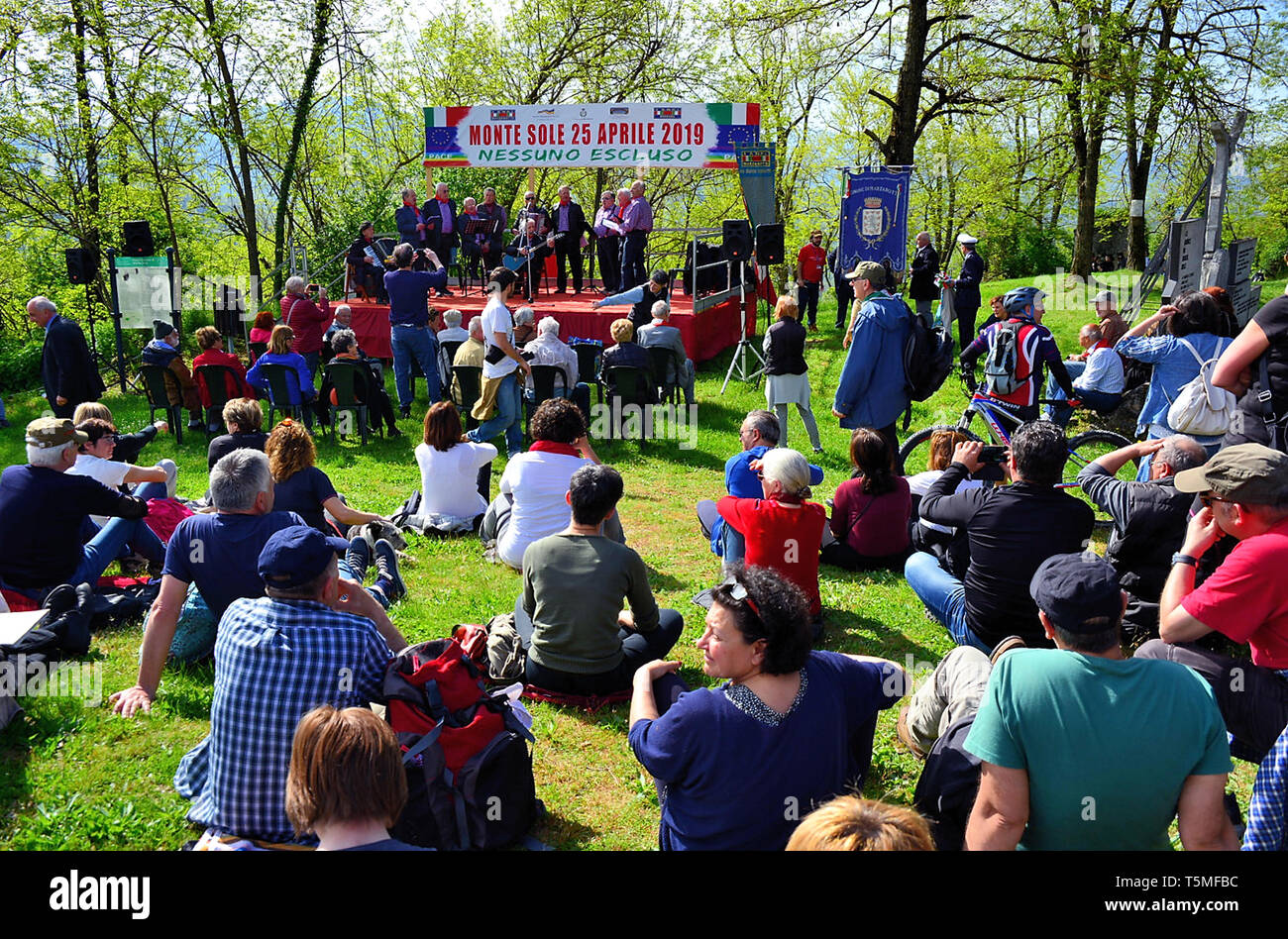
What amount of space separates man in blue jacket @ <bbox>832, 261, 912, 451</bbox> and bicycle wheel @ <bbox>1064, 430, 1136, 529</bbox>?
1.34 m

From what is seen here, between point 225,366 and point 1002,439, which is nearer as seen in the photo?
Answer: point 1002,439

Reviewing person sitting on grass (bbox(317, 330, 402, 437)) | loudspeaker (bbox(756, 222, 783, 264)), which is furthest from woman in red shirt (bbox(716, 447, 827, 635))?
loudspeaker (bbox(756, 222, 783, 264))

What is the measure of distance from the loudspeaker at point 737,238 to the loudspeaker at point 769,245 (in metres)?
1.67

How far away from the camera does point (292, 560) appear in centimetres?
306

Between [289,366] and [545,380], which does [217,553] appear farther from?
[289,366]

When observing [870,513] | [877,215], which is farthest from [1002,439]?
[877,215]

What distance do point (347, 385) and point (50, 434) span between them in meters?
5.57

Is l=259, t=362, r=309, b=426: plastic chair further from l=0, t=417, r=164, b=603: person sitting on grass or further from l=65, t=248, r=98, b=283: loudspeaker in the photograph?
l=0, t=417, r=164, b=603: person sitting on grass

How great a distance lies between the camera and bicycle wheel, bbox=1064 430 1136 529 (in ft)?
23.6

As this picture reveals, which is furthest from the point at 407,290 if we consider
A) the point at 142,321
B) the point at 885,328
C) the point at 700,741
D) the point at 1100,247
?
the point at 1100,247

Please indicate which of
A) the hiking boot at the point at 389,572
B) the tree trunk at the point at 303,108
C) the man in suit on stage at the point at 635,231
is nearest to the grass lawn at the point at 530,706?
the hiking boot at the point at 389,572

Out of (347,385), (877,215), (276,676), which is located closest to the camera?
(276,676)

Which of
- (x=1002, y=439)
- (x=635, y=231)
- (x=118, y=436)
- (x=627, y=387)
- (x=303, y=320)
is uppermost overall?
(x=635, y=231)
